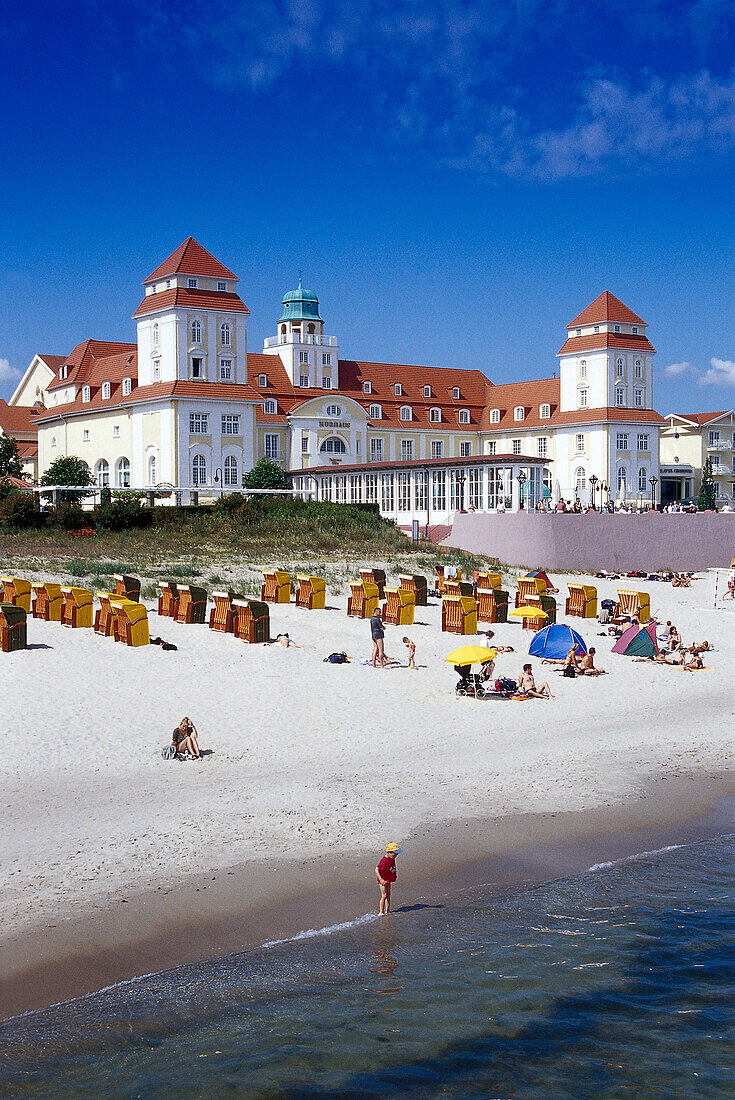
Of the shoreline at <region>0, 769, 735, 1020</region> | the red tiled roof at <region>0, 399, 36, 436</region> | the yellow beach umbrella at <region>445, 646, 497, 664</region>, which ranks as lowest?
the shoreline at <region>0, 769, 735, 1020</region>

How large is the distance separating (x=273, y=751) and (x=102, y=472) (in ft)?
187

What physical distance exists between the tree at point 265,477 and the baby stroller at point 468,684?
4373 cm

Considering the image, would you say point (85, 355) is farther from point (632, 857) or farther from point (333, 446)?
point (632, 857)

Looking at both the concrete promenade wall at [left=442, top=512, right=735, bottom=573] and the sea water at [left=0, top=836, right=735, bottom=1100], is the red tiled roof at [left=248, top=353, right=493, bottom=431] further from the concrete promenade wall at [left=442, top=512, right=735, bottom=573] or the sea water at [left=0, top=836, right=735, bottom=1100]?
the sea water at [left=0, top=836, right=735, bottom=1100]

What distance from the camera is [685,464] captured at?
3017 inches

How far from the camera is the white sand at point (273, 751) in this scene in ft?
37.4

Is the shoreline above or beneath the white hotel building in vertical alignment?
beneath

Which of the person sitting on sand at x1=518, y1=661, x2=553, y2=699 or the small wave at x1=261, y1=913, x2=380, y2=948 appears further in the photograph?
the person sitting on sand at x1=518, y1=661, x2=553, y2=699

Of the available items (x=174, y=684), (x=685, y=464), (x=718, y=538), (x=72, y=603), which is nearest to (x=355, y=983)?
(x=174, y=684)

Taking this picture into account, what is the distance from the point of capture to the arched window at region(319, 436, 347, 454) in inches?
2781

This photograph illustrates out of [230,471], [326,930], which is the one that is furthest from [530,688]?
[230,471]

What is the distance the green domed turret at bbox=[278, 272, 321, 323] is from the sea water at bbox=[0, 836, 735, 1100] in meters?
67.7

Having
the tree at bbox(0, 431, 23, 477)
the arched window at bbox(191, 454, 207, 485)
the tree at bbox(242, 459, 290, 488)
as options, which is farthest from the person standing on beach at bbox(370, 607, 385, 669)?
the tree at bbox(0, 431, 23, 477)

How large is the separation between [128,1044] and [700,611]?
1111 inches
